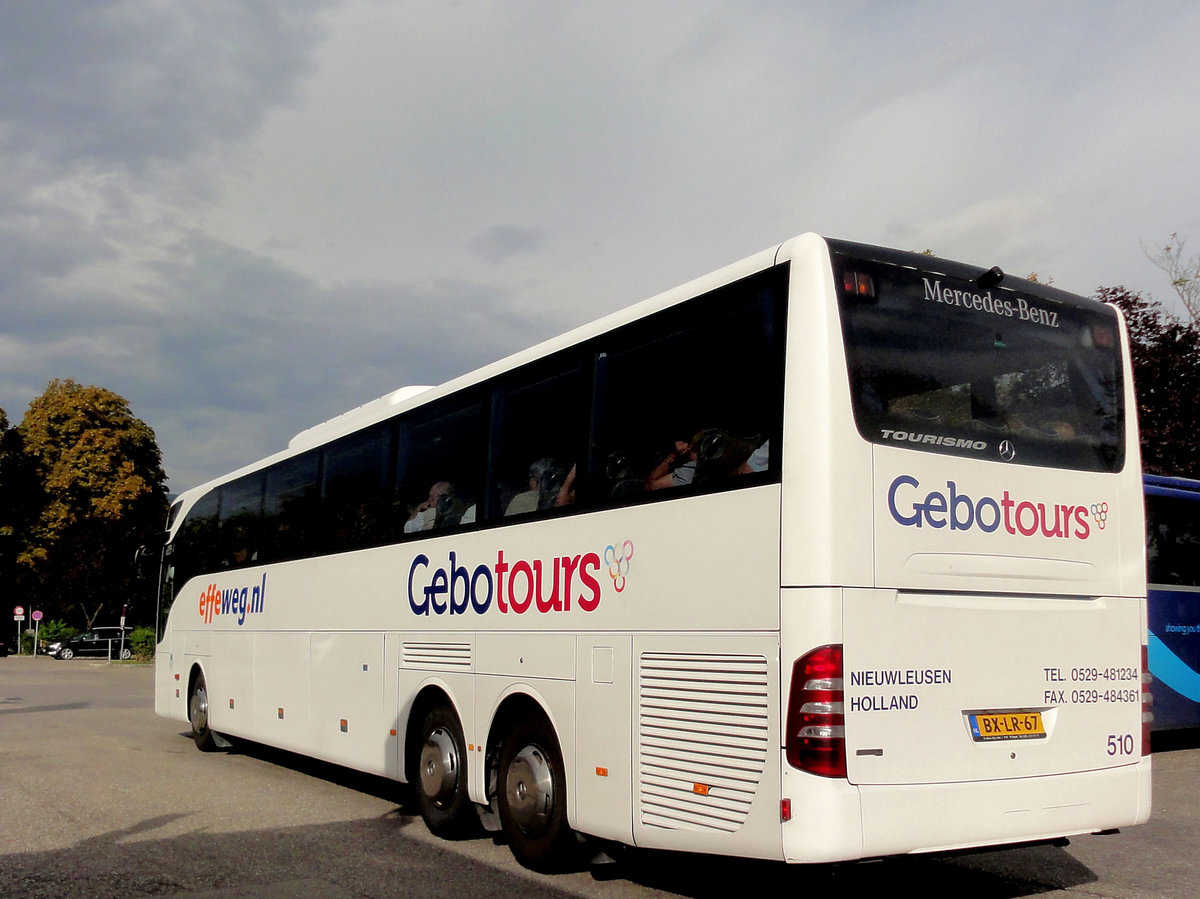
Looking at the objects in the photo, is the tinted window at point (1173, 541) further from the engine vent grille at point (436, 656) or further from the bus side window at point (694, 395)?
the bus side window at point (694, 395)

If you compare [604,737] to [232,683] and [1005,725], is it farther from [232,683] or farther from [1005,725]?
[232,683]

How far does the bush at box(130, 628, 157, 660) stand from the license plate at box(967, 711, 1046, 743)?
48.6 m

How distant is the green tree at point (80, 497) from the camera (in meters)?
53.1

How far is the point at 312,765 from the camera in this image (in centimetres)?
1335

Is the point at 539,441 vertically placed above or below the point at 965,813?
above

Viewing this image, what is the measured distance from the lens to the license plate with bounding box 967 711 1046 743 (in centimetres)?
584

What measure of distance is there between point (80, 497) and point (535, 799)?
54.9 m

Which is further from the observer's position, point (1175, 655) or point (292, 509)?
point (1175, 655)

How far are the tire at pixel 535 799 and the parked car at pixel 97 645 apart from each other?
4897 centimetres

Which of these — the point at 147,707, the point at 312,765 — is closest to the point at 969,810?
the point at 312,765

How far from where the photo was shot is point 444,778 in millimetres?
8562

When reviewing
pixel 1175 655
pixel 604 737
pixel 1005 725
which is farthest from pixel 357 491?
pixel 1175 655

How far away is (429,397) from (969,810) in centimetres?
544

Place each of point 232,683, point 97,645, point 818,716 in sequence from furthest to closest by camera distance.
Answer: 1. point 97,645
2. point 232,683
3. point 818,716
